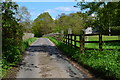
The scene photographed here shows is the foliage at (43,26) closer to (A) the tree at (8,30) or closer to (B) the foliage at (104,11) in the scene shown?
(B) the foliage at (104,11)

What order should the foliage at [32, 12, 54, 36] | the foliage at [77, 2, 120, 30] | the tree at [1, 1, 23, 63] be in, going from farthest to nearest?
the foliage at [32, 12, 54, 36], the foliage at [77, 2, 120, 30], the tree at [1, 1, 23, 63]

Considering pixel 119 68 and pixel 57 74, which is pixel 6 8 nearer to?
pixel 57 74

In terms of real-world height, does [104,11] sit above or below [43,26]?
below

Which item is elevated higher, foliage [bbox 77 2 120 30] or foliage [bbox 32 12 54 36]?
foliage [bbox 32 12 54 36]

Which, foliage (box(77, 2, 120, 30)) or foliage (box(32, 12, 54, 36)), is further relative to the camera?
foliage (box(32, 12, 54, 36))

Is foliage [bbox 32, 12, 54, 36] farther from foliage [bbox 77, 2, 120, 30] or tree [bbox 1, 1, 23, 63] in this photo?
tree [bbox 1, 1, 23, 63]

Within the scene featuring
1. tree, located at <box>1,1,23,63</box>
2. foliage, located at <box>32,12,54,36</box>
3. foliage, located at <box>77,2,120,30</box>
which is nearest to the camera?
tree, located at <box>1,1,23,63</box>

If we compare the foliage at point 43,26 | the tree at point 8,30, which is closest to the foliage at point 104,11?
the tree at point 8,30

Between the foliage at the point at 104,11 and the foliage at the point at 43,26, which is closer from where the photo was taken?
the foliage at the point at 104,11

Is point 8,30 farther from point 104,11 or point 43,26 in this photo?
point 43,26

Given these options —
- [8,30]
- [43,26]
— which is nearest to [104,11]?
[8,30]

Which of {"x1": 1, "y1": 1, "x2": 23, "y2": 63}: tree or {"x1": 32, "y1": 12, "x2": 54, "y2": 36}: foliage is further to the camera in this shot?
{"x1": 32, "y1": 12, "x2": 54, "y2": 36}: foliage

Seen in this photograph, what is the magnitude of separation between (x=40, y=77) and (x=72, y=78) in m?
1.22

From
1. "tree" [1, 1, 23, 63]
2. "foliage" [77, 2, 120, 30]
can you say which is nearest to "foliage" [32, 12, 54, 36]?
"foliage" [77, 2, 120, 30]
